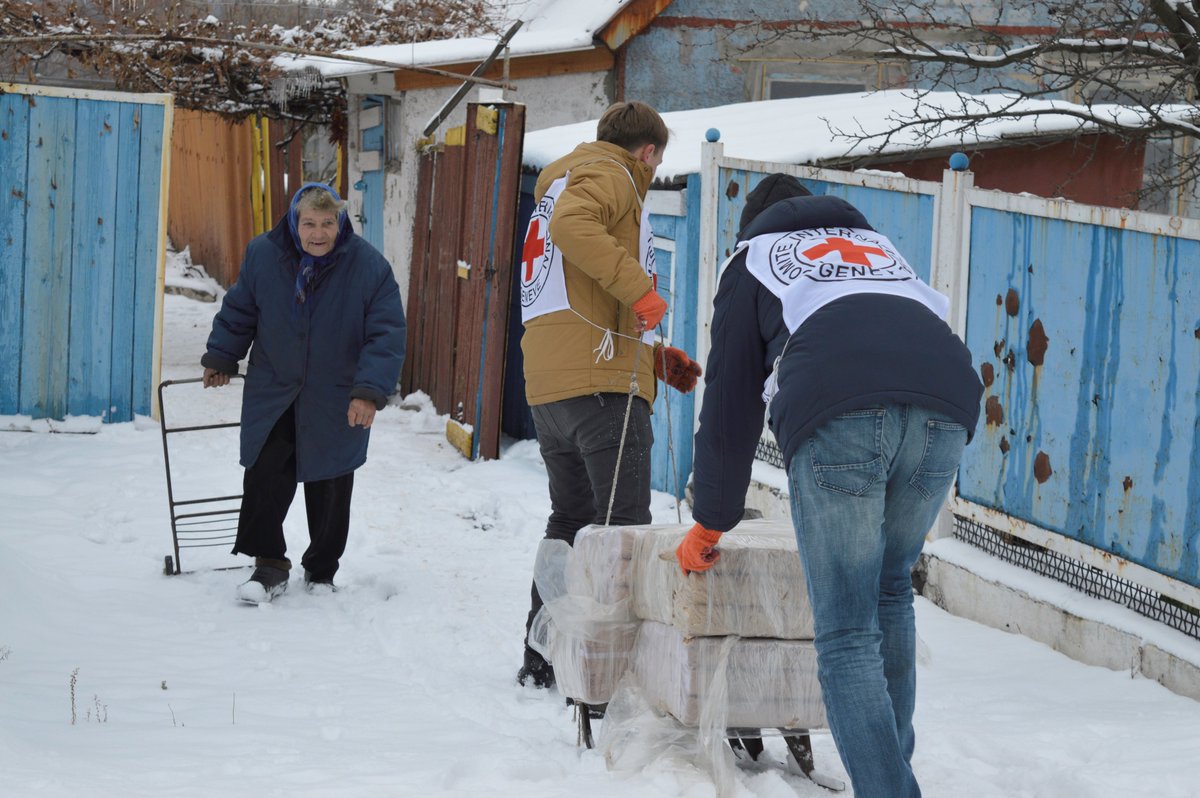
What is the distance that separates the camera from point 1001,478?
5.18 m

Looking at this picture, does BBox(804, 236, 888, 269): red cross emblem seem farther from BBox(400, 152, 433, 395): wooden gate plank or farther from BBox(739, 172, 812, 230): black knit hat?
BBox(400, 152, 433, 395): wooden gate plank

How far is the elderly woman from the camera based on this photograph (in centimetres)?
548

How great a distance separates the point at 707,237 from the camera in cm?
701

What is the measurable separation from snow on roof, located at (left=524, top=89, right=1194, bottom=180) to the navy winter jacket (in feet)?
9.39

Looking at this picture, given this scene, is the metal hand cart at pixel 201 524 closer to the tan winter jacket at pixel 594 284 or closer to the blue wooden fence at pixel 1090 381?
the tan winter jacket at pixel 594 284

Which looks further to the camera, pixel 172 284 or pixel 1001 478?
pixel 172 284

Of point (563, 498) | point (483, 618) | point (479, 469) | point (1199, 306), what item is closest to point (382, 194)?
point (479, 469)

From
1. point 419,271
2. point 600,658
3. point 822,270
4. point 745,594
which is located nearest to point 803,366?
point 822,270

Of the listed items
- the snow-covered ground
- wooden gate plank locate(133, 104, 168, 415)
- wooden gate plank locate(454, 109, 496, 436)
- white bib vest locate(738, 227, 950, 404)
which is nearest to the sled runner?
the snow-covered ground

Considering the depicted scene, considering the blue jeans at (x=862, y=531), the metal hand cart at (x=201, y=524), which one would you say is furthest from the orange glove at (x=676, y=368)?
the metal hand cart at (x=201, y=524)

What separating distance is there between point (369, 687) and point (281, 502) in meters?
1.32

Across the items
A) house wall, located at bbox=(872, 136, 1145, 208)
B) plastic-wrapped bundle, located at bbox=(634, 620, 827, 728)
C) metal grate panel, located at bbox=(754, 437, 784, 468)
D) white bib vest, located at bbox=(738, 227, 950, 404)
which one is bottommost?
plastic-wrapped bundle, located at bbox=(634, 620, 827, 728)

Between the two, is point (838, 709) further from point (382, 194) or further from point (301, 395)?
point (382, 194)

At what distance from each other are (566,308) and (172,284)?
13.4 meters
